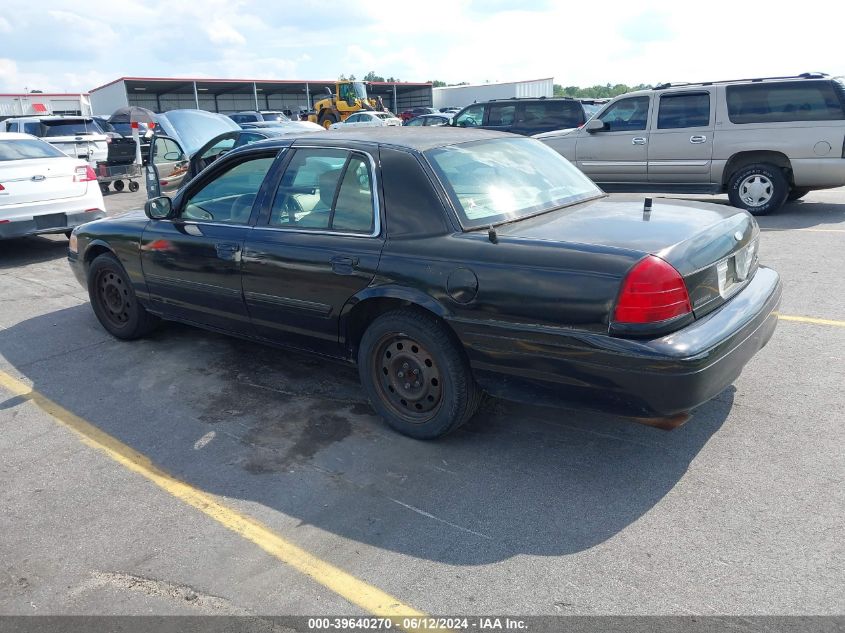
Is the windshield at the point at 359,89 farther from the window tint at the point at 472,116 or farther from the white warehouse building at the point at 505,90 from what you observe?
the window tint at the point at 472,116

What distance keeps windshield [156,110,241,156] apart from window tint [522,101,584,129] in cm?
568

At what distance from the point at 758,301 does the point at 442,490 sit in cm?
191

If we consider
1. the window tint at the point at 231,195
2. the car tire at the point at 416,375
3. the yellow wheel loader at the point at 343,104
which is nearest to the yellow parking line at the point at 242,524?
the car tire at the point at 416,375

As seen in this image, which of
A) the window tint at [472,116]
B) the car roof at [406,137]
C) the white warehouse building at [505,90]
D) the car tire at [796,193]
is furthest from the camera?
the white warehouse building at [505,90]

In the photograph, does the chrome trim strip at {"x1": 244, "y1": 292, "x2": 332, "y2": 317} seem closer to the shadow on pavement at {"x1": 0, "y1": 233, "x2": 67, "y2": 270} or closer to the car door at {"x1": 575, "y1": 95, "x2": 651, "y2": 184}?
the shadow on pavement at {"x1": 0, "y1": 233, "x2": 67, "y2": 270}

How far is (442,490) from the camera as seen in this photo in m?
3.35

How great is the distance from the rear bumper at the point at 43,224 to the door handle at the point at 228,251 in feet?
17.5

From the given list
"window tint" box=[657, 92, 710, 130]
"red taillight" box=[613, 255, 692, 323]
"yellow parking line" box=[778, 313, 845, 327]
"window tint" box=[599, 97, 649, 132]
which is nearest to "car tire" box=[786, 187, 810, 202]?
"window tint" box=[657, 92, 710, 130]

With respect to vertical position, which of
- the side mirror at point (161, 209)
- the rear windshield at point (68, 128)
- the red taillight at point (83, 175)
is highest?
the rear windshield at point (68, 128)

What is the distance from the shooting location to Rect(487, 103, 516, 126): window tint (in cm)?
1407

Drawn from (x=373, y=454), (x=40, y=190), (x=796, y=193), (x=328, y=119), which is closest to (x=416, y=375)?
(x=373, y=454)

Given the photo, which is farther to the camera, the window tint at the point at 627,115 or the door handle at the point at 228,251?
the window tint at the point at 627,115

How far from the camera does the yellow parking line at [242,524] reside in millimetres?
2645

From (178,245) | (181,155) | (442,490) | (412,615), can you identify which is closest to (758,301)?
(442,490)
